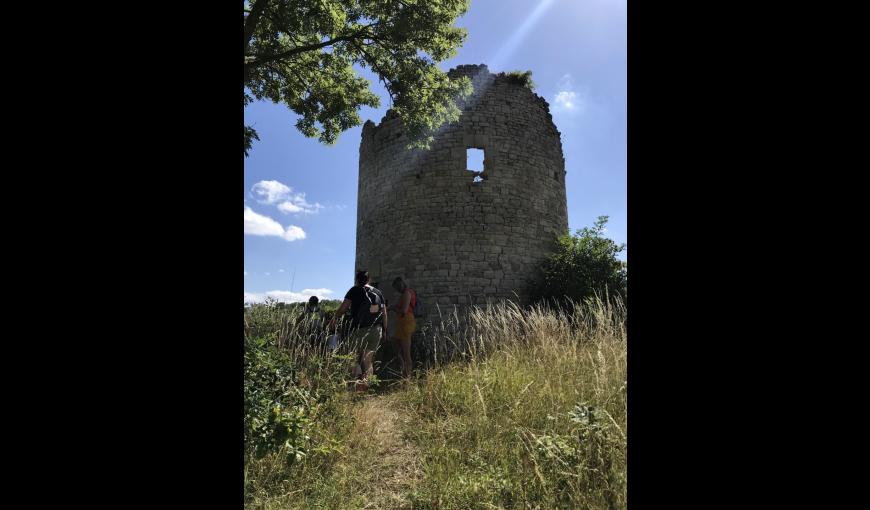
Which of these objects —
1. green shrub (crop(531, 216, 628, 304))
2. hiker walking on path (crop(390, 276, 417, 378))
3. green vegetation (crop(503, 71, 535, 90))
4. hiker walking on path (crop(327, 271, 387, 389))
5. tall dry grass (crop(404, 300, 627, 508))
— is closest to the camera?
tall dry grass (crop(404, 300, 627, 508))

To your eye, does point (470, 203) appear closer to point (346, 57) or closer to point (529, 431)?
point (346, 57)

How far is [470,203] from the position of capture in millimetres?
8891

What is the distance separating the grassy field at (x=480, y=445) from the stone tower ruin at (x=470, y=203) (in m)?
4.72

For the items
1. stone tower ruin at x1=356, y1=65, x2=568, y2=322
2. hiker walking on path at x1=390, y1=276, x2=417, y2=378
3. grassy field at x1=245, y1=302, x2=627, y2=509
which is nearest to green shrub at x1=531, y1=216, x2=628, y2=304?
stone tower ruin at x1=356, y1=65, x2=568, y2=322

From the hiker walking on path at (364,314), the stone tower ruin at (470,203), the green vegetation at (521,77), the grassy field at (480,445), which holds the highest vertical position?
the green vegetation at (521,77)

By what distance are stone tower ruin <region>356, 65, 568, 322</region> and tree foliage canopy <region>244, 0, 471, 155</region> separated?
1917 millimetres

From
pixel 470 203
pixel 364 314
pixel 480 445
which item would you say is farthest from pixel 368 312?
pixel 470 203

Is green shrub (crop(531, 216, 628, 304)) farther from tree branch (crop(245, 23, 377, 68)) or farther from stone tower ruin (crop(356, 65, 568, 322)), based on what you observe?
tree branch (crop(245, 23, 377, 68))

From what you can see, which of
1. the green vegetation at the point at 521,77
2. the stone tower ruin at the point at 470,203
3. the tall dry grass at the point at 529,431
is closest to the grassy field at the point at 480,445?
the tall dry grass at the point at 529,431

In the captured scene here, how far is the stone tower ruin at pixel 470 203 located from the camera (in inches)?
340

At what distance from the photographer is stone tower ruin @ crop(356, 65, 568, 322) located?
8633mm

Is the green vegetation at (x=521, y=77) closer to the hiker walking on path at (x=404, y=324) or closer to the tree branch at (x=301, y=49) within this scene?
the tree branch at (x=301, y=49)
